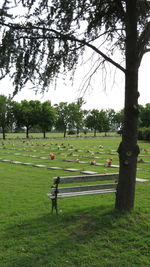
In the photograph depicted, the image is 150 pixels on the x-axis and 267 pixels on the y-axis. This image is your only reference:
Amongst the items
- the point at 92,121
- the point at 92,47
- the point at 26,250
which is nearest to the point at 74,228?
the point at 26,250

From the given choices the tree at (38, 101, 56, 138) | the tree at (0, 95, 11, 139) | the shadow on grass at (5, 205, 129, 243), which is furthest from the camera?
the tree at (38, 101, 56, 138)

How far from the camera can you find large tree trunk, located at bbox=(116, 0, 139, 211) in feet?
14.8

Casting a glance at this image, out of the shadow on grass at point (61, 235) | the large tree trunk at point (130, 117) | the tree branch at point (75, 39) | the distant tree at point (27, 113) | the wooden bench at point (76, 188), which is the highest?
the distant tree at point (27, 113)

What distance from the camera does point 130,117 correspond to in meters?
4.52

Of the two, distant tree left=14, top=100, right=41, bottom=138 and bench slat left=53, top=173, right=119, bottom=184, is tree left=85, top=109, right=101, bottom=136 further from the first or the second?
bench slat left=53, top=173, right=119, bottom=184

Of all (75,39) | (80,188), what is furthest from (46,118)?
(75,39)

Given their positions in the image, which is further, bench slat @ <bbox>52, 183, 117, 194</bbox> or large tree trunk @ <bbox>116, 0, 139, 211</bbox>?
bench slat @ <bbox>52, 183, 117, 194</bbox>

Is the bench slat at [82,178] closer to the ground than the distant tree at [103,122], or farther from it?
closer to the ground

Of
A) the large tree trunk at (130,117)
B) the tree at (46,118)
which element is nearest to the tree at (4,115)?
the tree at (46,118)

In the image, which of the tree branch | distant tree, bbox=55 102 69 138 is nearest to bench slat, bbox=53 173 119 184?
the tree branch

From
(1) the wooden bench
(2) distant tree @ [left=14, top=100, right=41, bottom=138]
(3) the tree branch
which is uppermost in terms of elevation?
(2) distant tree @ [left=14, top=100, right=41, bottom=138]

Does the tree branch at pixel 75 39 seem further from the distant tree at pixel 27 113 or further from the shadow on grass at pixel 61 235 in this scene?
the distant tree at pixel 27 113

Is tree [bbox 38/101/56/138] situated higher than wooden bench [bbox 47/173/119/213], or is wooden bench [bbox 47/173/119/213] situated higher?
tree [bbox 38/101/56/138]

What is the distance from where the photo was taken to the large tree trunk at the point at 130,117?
178 inches
